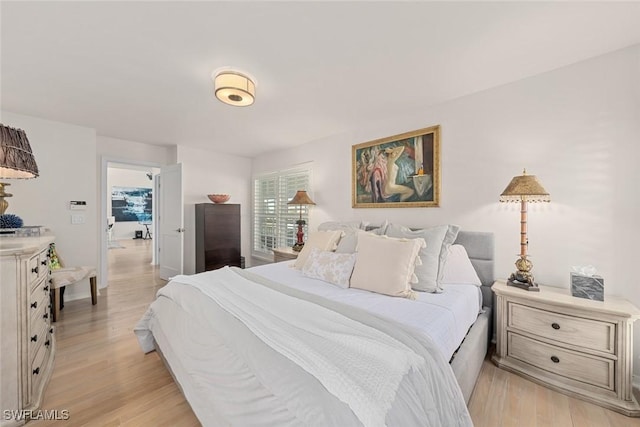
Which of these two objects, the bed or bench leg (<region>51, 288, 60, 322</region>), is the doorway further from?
the bed

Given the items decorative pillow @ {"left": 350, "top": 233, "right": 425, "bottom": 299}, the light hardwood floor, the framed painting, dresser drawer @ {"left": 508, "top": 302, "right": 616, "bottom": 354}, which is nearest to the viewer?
the light hardwood floor

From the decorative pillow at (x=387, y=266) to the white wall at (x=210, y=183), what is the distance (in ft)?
11.7

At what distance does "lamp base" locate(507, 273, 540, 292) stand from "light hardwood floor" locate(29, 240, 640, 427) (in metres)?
0.66

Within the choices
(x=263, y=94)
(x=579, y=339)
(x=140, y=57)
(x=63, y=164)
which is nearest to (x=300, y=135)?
(x=263, y=94)

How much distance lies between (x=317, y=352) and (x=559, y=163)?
2.39 meters

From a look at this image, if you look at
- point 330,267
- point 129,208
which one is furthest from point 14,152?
point 129,208

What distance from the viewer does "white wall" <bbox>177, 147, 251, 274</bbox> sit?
439cm

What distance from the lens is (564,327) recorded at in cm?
168

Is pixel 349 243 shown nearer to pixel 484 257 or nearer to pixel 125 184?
pixel 484 257

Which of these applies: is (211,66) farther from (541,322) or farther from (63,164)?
(541,322)

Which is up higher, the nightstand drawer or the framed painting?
the framed painting

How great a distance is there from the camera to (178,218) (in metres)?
4.18

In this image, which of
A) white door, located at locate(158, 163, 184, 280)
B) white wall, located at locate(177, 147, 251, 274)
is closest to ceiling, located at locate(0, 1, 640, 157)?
white door, located at locate(158, 163, 184, 280)

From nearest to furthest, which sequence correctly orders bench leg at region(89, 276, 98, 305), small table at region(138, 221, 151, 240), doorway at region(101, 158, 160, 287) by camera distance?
bench leg at region(89, 276, 98, 305) → doorway at region(101, 158, 160, 287) → small table at region(138, 221, 151, 240)
